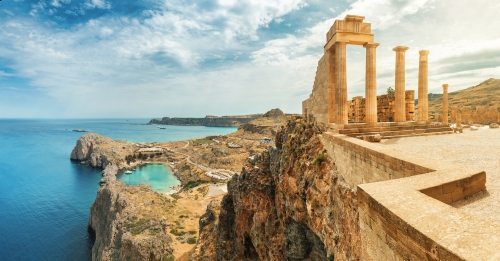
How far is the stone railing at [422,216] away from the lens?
2.37 m

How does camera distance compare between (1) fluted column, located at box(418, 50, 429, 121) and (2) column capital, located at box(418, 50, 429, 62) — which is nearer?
(1) fluted column, located at box(418, 50, 429, 121)

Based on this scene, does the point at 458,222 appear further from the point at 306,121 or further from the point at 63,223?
the point at 63,223

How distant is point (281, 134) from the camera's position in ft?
64.5

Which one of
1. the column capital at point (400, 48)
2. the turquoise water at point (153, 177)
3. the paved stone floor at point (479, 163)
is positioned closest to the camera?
the paved stone floor at point (479, 163)

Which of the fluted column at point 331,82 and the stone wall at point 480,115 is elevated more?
the fluted column at point 331,82

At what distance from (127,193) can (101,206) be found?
689 cm

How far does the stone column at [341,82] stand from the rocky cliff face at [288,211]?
6.31ft

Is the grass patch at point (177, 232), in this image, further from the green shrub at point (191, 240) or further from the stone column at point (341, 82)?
the stone column at point (341, 82)

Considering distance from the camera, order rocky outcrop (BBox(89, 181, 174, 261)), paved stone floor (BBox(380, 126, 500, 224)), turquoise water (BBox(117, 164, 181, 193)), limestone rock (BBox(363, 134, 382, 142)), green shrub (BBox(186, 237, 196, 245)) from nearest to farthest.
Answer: paved stone floor (BBox(380, 126, 500, 224))
limestone rock (BBox(363, 134, 382, 142))
rocky outcrop (BBox(89, 181, 174, 261))
green shrub (BBox(186, 237, 196, 245))
turquoise water (BBox(117, 164, 181, 193))

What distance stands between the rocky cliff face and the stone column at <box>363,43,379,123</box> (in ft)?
10.9

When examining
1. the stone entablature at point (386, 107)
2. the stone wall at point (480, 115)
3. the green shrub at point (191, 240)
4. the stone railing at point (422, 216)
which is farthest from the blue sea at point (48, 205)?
the stone wall at point (480, 115)

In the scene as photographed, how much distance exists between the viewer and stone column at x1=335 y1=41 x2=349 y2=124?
12.1 metres

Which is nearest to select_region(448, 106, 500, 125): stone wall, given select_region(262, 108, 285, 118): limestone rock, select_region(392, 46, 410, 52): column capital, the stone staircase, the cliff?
the stone staircase

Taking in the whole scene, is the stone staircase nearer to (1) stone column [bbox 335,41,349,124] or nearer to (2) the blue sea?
(1) stone column [bbox 335,41,349,124]
